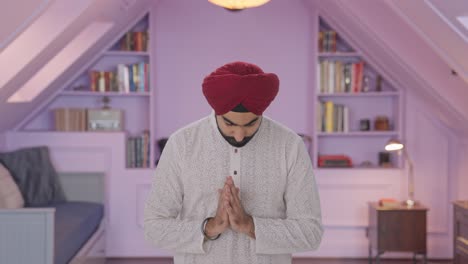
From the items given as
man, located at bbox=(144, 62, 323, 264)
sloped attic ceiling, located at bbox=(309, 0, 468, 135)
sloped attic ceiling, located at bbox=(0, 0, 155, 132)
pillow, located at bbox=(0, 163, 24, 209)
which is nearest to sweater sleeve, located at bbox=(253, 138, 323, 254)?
man, located at bbox=(144, 62, 323, 264)

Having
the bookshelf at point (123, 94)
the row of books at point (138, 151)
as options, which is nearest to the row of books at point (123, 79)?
the bookshelf at point (123, 94)

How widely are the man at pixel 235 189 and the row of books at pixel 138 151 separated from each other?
3.75 meters

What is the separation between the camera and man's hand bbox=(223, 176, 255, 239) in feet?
5.31

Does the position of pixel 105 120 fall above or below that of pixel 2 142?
above

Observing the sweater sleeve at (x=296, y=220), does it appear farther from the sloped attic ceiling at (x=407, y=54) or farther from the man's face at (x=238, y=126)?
the sloped attic ceiling at (x=407, y=54)

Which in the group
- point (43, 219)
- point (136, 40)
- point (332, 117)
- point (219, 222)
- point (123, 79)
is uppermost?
point (136, 40)

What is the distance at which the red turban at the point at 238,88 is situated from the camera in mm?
1579

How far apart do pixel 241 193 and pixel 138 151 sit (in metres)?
3.87

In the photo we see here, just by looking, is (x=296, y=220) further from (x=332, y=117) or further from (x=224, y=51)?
(x=224, y=51)

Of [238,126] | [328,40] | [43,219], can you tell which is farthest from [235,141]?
[328,40]

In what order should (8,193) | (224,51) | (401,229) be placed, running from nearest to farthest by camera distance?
1. (8,193)
2. (401,229)
3. (224,51)

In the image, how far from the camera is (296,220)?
168 centimetres

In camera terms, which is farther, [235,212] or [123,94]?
[123,94]

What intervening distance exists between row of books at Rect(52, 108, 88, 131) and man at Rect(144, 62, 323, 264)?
3.84m
